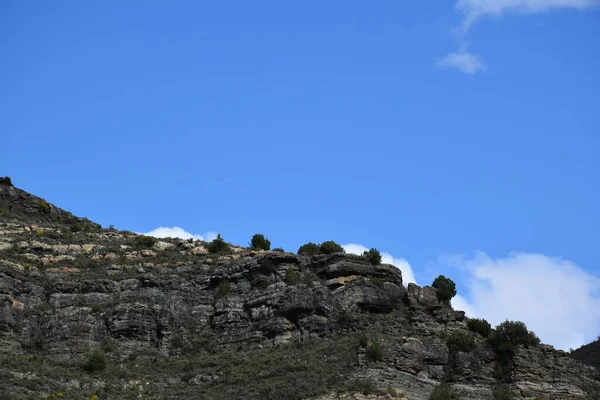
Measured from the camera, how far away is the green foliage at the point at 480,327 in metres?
61.8

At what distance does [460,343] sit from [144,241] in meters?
26.1

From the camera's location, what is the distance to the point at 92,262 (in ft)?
228

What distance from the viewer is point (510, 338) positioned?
198ft

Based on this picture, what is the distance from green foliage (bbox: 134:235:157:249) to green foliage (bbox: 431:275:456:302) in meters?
20.4

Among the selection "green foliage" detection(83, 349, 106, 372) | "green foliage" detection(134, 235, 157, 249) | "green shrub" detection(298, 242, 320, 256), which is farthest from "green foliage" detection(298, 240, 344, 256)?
"green foliage" detection(83, 349, 106, 372)

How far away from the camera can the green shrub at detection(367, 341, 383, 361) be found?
2190 inches

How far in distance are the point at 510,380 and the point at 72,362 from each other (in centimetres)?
2384

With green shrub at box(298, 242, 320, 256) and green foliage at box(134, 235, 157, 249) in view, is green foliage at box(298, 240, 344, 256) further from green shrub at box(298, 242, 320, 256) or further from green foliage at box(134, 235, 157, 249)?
green foliage at box(134, 235, 157, 249)

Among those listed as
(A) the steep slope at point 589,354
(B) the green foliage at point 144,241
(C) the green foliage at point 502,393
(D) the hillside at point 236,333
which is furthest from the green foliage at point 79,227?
(A) the steep slope at point 589,354

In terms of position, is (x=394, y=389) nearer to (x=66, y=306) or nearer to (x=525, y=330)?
(x=525, y=330)

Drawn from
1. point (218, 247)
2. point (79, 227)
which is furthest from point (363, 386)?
point (79, 227)

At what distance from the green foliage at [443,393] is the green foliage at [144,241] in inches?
1053

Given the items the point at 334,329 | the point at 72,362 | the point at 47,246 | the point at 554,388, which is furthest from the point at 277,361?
the point at 47,246

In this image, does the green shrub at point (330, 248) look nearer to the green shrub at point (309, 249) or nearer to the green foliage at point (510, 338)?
the green shrub at point (309, 249)
